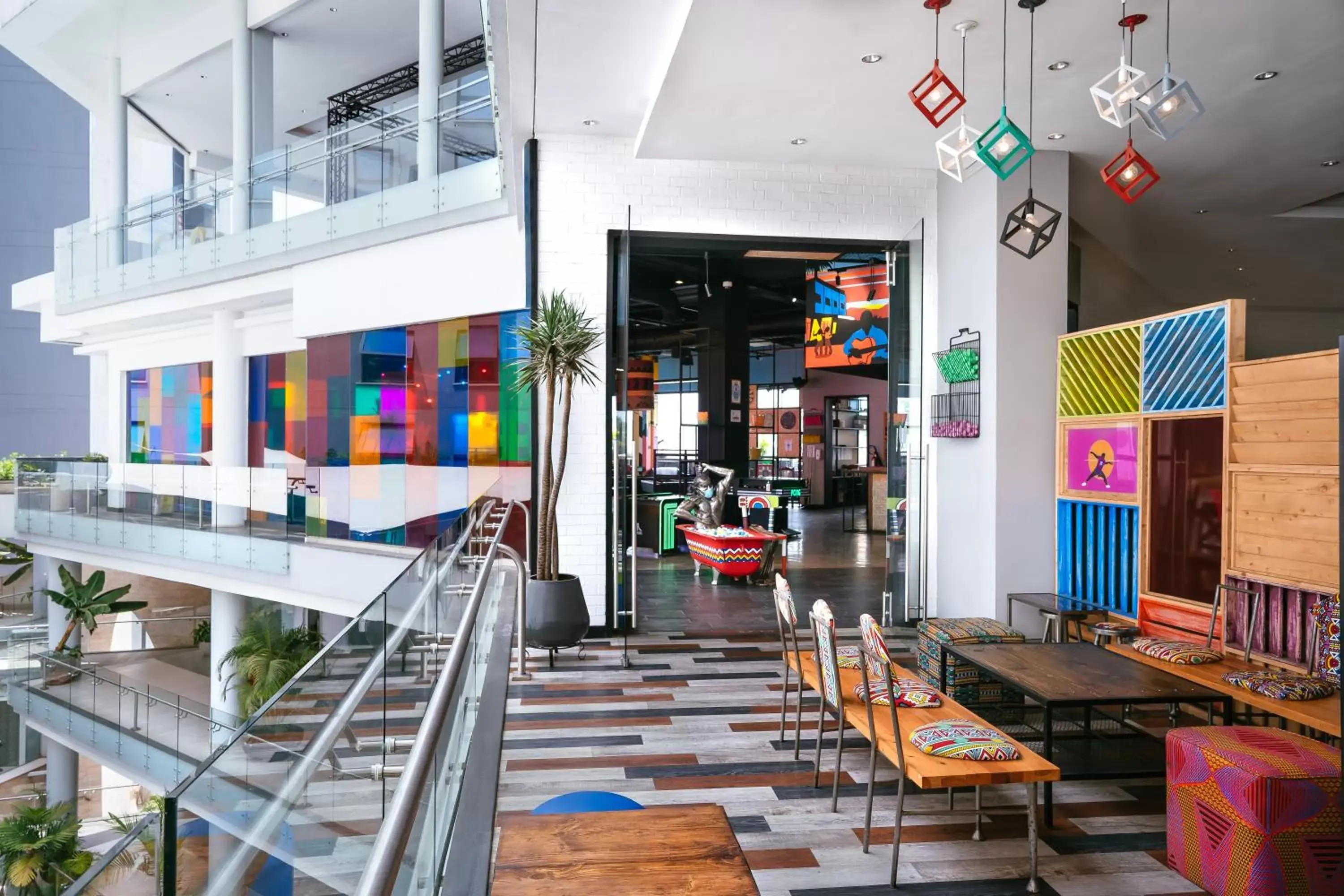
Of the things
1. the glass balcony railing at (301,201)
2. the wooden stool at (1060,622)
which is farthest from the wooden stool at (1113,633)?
the glass balcony railing at (301,201)

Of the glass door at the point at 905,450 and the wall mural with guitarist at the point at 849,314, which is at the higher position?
the wall mural with guitarist at the point at 849,314

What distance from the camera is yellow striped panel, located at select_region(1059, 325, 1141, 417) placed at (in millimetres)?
5719

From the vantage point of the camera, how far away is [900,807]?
307 centimetres

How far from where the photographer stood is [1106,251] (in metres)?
9.70

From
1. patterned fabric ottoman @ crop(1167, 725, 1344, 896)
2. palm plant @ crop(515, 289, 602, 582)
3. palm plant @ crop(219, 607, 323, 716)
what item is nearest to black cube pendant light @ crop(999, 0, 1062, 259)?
patterned fabric ottoman @ crop(1167, 725, 1344, 896)

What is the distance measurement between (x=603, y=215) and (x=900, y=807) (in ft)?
17.4

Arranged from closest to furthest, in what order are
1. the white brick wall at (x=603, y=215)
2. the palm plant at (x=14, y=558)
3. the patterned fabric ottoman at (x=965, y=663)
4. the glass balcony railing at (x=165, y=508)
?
1. the patterned fabric ottoman at (x=965, y=663)
2. the white brick wall at (x=603, y=215)
3. the glass balcony railing at (x=165, y=508)
4. the palm plant at (x=14, y=558)

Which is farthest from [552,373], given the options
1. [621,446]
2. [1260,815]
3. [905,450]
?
[1260,815]

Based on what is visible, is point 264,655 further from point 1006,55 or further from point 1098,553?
point 1006,55

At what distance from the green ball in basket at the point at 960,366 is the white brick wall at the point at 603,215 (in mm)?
1528

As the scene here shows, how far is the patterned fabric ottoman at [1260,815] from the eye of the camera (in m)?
2.85

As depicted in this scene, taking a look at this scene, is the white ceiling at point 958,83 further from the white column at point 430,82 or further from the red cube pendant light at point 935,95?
the white column at point 430,82

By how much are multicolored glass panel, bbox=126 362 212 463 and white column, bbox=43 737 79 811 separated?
518 centimetres

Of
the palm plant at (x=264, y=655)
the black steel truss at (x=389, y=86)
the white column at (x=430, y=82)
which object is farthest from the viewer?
the black steel truss at (x=389, y=86)
